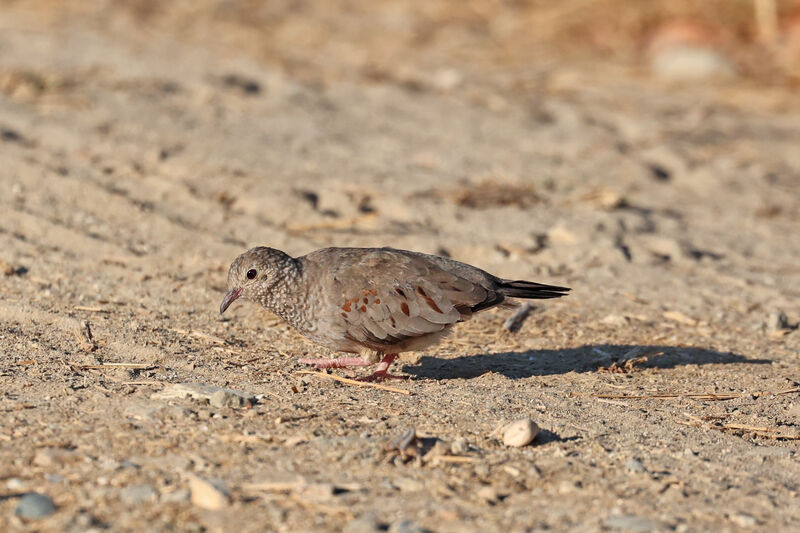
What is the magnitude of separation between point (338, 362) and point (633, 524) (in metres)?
2.23

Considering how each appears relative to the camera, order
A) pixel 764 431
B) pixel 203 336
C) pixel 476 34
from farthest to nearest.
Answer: pixel 476 34 < pixel 203 336 < pixel 764 431

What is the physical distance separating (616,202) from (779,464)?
4.63 metres

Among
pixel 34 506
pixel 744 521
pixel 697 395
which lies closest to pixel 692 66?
pixel 697 395

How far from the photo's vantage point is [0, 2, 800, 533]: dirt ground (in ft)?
12.9

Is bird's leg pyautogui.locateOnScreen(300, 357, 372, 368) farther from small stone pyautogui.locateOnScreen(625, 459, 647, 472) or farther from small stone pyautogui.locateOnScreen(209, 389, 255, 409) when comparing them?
small stone pyautogui.locateOnScreen(625, 459, 647, 472)

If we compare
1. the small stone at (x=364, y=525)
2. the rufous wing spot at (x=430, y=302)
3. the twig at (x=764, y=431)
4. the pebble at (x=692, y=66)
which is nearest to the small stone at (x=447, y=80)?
the pebble at (x=692, y=66)

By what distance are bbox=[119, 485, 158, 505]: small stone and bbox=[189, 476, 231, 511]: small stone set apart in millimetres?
139

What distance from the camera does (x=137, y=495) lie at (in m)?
3.71

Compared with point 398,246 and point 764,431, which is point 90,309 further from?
point 764,431

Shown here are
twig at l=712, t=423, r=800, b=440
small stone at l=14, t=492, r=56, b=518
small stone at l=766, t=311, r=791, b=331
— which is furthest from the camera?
small stone at l=766, t=311, r=791, b=331

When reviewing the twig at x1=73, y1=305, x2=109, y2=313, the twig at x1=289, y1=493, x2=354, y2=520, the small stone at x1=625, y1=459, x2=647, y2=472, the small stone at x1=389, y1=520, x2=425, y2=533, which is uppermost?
the twig at x1=73, y1=305, x2=109, y2=313

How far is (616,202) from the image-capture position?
8.84 metres

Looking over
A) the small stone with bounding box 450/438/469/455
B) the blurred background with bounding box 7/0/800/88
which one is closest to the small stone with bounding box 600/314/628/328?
the small stone with bounding box 450/438/469/455

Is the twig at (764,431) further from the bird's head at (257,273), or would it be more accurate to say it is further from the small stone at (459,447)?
the bird's head at (257,273)
